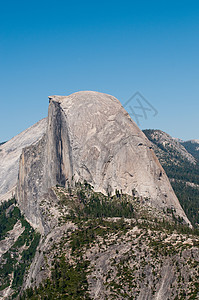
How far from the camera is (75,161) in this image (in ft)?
563

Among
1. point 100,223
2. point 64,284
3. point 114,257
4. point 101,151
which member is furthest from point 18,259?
point 114,257

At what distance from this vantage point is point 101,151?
541ft

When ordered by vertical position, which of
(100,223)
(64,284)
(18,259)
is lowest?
(64,284)

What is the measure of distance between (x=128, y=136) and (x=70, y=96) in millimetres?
38922

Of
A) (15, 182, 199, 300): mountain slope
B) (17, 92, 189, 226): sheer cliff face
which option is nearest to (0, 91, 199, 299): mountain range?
(15, 182, 199, 300): mountain slope

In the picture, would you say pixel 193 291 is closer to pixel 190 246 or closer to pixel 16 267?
pixel 190 246

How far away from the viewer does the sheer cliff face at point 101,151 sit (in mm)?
153875

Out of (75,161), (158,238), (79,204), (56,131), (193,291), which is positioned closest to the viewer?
(193,291)

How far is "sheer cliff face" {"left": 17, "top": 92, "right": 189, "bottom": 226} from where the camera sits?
153875 millimetres

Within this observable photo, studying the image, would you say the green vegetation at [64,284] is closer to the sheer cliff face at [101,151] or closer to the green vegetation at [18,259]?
the sheer cliff face at [101,151]

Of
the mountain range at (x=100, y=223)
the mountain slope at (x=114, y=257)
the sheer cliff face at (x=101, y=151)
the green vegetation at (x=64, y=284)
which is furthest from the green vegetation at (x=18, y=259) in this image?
the green vegetation at (x=64, y=284)

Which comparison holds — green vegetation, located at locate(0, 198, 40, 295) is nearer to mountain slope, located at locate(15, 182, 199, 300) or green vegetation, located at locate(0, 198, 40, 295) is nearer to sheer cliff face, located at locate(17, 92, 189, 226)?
sheer cliff face, located at locate(17, 92, 189, 226)

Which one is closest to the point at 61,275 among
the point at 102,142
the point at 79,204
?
the point at 79,204

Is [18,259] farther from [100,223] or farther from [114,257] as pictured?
[114,257]
